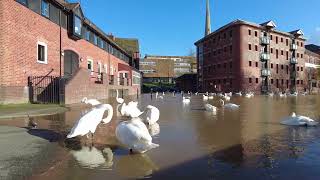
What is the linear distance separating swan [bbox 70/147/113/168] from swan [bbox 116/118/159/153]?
0.44 metres

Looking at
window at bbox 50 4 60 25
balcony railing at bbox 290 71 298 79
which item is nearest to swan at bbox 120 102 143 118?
window at bbox 50 4 60 25

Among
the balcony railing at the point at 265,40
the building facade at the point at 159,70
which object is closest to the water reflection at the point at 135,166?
the balcony railing at the point at 265,40

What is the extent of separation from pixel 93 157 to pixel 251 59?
6955cm

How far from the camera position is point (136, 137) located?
26.5 feet

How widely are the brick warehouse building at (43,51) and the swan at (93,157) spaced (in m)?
12.9

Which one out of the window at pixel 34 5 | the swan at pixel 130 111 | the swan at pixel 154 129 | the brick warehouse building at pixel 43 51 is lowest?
the swan at pixel 154 129

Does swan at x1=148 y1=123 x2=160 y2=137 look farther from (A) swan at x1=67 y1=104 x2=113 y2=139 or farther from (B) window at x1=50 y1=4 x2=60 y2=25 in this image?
(B) window at x1=50 y1=4 x2=60 y2=25

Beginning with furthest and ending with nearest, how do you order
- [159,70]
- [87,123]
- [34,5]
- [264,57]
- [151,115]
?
1. [159,70]
2. [264,57]
3. [34,5]
4. [151,115]
5. [87,123]

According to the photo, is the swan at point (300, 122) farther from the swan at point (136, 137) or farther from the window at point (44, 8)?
the window at point (44, 8)

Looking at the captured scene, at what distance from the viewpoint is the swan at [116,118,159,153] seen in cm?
802

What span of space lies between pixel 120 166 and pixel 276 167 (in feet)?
8.94

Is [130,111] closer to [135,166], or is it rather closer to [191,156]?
[191,156]

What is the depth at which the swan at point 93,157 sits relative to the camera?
7.36 metres

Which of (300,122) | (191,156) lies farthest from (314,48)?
(191,156)
